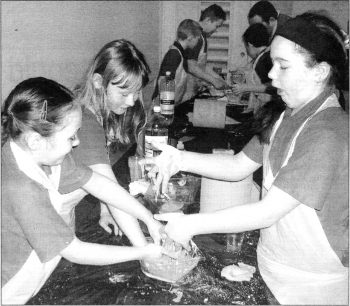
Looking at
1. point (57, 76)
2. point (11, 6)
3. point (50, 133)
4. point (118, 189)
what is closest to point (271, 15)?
point (57, 76)

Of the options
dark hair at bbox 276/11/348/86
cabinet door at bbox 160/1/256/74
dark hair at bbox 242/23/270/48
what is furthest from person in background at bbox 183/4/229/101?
Answer: dark hair at bbox 276/11/348/86

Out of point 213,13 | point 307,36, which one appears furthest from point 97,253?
point 213,13

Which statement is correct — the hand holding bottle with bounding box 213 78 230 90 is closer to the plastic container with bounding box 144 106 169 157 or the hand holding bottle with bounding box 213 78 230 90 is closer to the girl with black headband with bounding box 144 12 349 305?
the plastic container with bounding box 144 106 169 157

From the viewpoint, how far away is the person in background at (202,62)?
3852 mm

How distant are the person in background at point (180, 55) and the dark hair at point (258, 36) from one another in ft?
1.51

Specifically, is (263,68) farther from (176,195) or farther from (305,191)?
(305,191)

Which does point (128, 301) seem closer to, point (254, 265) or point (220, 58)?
point (254, 265)

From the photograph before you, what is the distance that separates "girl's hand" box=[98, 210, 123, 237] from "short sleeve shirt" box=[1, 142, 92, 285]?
1.26 ft

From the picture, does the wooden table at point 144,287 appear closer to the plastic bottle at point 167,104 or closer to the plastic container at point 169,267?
the plastic container at point 169,267

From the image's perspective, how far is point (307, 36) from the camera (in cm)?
106

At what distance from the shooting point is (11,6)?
1818mm

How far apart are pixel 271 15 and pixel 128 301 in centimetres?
342

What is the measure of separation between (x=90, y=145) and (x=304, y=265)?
788 millimetres

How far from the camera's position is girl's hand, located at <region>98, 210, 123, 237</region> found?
1.39m
